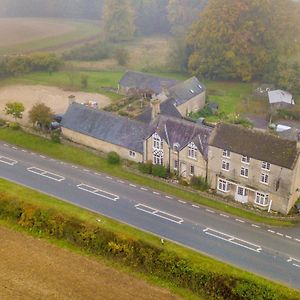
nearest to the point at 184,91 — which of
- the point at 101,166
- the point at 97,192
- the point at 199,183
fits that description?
the point at 101,166

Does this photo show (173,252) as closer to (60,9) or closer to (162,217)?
(162,217)

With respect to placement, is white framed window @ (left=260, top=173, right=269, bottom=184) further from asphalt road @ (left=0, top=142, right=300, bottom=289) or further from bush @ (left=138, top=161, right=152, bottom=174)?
bush @ (left=138, top=161, right=152, bottom=174)

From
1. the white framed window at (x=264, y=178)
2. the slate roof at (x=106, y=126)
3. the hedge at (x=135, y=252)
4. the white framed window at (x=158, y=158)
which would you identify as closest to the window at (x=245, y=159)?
the white framed window at (x=264, y=178)

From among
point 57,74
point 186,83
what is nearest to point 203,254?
point 186,83

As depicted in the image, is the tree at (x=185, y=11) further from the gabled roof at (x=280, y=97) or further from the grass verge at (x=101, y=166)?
the grass verge at (x=101, y=166)

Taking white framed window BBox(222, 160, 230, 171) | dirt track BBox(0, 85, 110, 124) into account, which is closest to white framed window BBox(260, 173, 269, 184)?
white framed window BBox(222, 160, 230, 171)

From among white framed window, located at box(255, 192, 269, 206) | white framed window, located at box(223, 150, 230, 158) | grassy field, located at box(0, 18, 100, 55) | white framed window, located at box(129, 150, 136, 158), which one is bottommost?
white framed window, located at box(255, 192, 269, 206)
